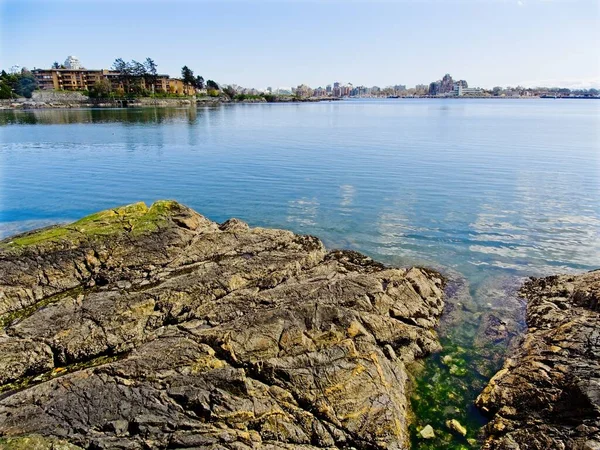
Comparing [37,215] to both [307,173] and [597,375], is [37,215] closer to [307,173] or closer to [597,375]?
[307,173]

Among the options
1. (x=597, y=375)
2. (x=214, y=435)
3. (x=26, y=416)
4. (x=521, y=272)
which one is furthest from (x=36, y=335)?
(x=521, y=272)

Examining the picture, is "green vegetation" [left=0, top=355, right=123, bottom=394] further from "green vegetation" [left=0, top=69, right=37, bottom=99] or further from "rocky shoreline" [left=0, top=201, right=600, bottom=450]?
"green vegetation" [left=0, top=69, right=37, bottom=99]

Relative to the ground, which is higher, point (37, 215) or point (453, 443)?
point (37, 215)

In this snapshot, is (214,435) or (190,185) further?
(190,185)

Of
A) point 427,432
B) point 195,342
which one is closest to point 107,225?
point 195,342

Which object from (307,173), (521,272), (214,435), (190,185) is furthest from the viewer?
(307,173)

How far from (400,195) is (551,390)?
26.5 meters

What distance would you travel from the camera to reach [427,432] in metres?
11.7

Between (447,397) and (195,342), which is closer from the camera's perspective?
(195,342)

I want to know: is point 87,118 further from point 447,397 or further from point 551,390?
point 551,390

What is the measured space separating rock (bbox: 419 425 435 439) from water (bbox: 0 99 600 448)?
25cm

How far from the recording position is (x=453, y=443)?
37.4ft

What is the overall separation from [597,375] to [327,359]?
7835 millimetres

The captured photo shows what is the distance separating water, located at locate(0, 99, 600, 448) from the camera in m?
21.2
